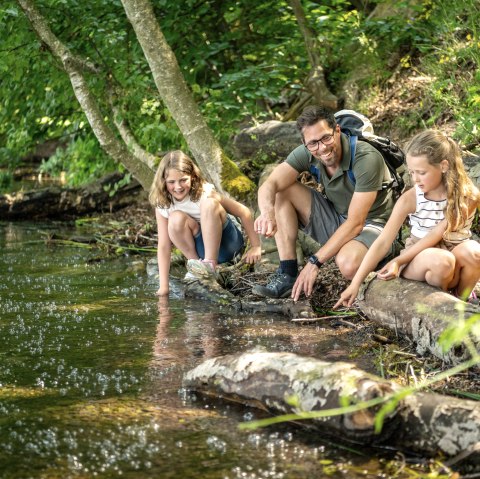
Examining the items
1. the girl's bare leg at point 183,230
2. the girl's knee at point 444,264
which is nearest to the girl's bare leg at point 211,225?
the girl's bare leg at point 183,230

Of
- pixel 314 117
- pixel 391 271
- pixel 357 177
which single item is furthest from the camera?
pixel 357 177

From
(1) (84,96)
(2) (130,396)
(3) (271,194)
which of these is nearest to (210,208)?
(3) (271,194)

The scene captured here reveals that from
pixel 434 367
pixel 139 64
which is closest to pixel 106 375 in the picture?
pixel 434 367

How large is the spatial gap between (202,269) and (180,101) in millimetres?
1875

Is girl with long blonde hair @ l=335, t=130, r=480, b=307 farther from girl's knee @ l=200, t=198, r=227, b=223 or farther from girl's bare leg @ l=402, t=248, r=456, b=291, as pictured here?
girl's knee @ l=200, t=198, r=227, b=223

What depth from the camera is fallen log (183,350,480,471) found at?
2.79 meters

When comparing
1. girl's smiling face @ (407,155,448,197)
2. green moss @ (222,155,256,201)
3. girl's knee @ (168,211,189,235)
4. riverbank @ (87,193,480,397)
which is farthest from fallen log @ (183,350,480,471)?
green moss @ (222,155,256,201)

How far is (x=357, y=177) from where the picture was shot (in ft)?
17.1

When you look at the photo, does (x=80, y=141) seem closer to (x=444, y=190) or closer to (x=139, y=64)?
(x=139, y=64)

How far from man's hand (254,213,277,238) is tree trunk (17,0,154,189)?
3.04m

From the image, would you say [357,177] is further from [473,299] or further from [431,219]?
[473,299]

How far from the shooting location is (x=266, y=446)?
9.64 ft

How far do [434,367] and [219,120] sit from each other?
208 inches

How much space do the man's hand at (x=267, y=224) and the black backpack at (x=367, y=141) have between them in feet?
2.10
